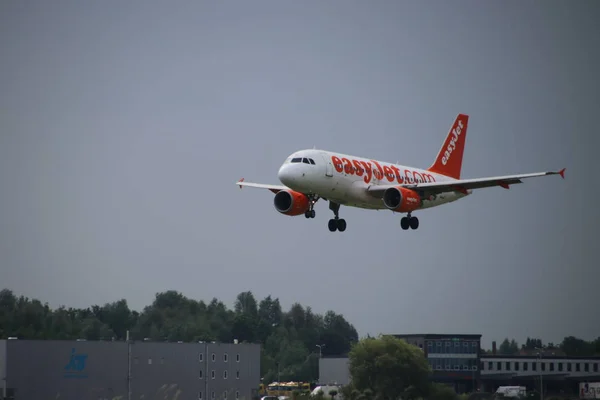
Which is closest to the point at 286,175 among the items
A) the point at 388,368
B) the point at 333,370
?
the point at 388,368

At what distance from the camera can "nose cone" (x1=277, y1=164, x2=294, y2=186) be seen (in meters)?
65.3

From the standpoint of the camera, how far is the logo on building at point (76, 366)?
3236 inches

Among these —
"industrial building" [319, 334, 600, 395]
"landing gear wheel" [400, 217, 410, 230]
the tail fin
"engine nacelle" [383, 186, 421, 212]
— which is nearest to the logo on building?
"landing gear wheel" [400, 217, 410, 230]

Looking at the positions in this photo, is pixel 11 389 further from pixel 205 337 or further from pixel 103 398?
pixel 205 337

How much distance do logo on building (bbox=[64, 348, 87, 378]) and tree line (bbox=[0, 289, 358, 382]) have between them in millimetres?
17506

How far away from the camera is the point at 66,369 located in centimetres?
8219

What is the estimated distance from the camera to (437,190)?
7431 centimetres

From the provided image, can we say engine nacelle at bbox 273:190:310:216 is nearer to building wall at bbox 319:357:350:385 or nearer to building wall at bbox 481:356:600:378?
building wall at bbox 319:357:350:385

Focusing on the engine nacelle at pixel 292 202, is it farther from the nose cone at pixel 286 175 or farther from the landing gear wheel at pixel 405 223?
the landing gear wheel at pixel 405 223

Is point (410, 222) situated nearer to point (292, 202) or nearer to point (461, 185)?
point (461, 185)

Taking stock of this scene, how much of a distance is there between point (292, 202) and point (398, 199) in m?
7.63

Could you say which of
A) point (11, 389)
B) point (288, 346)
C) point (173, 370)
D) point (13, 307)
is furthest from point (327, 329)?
point (11, 389)

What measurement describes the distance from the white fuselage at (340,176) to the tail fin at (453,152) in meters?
9.56

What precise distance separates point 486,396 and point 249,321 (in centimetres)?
6296
